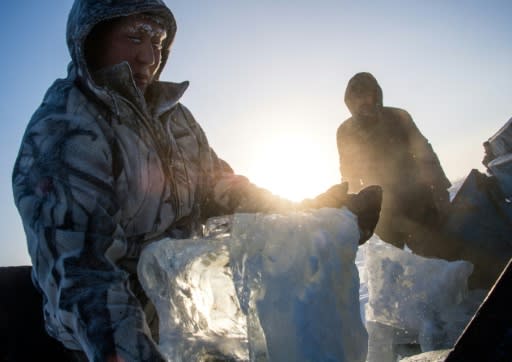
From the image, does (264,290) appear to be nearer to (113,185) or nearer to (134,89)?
(113,185)

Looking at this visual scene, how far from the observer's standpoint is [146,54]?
1726 millimetres

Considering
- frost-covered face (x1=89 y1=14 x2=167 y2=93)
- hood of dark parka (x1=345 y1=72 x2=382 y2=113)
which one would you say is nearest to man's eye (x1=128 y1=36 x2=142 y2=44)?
frost-covered face (x1=89 y1=14 x2=167 y2=93)

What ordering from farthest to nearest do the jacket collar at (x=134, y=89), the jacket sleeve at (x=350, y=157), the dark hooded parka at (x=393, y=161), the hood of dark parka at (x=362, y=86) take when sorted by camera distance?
the jacket sleeve at (x=350, y=157), the hood of dark parka at (x=362, y=86), the dark hooded parka at (x=393, y=161), the jacket collar at (x=134, y=89)

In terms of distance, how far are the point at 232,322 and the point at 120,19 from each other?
161 cm

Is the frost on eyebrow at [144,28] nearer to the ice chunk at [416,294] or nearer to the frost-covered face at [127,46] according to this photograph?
the frost-covered face at [127,46]

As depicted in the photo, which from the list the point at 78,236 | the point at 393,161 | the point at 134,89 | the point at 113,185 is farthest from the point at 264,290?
the point at 393,161

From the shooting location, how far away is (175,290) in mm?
1030

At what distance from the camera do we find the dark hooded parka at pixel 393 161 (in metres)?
3.89

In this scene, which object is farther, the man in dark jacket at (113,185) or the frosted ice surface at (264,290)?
the man in dark jacket at (113,185)

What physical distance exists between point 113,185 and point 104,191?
0.31 ft

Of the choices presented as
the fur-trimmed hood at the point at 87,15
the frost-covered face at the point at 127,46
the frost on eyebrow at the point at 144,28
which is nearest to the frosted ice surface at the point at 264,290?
the fur-trimmed hood at the point at 87,15

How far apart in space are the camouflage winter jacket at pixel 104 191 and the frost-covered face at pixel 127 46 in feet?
0.30

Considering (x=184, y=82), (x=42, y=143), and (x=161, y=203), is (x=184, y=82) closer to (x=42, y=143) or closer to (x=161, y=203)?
(x=161, y=203)

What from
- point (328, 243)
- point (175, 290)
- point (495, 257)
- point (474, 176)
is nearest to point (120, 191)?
point (175, 290)
